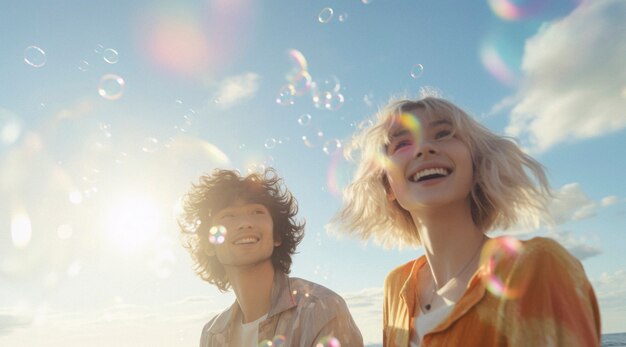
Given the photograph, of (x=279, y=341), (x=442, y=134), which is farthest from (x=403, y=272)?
(x=279, y=341)

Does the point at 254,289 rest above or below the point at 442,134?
below

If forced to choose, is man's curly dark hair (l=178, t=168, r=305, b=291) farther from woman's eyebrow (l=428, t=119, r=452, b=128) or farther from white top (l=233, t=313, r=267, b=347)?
woman's eyebrow (l=428, t=119, r=452, b=128)

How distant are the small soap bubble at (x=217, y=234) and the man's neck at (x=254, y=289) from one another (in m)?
0.35

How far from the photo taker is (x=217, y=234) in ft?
16.7

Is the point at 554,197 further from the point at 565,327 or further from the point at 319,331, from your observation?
the point at 319,331

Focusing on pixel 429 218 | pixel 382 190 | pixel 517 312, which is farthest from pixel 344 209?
pixel 517 312

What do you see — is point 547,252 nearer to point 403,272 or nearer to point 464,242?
point 464,242

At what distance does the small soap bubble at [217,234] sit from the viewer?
4.92m

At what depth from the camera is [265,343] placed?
14.8 feet

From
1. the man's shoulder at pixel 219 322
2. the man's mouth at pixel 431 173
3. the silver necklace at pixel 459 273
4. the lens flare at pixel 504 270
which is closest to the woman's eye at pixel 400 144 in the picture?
the man's mouth at pixel 431 173

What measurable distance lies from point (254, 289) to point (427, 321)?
97.4 inches

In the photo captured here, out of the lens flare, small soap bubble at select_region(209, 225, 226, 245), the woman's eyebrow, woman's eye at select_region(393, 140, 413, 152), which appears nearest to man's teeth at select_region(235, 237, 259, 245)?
small soap bubble at select_region(209, 225, 226, 245)

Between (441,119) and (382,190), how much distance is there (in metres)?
0.79

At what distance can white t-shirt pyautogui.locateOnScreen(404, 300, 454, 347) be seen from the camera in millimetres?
2628
